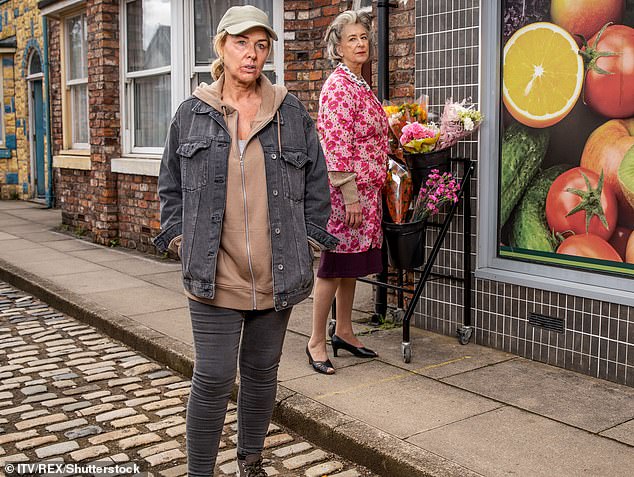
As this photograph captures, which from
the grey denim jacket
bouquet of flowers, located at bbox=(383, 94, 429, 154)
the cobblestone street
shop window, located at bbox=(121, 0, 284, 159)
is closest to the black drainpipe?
bouquet of flowers, located at bbox=(383, 94, 429, 154)

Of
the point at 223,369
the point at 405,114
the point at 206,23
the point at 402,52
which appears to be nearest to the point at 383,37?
the point at 402,52

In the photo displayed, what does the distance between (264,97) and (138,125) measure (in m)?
7.46

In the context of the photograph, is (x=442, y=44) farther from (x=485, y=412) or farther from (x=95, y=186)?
(x=95, y=186)

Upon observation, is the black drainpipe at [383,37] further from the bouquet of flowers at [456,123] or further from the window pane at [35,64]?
the window pane at [35,64]

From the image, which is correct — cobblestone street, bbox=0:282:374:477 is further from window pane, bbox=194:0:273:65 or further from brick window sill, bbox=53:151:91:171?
brick window sill, bbox=53:151:91:171

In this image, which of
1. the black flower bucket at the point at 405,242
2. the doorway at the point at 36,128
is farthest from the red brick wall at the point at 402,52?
the doorway at the point at 36,128

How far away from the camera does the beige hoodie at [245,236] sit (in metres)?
3.22

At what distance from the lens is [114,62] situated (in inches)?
417

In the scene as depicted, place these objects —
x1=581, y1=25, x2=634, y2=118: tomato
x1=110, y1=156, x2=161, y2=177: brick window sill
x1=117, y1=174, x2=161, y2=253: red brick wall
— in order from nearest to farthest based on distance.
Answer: x1=581, y1=25, x2=634, y2=118: tomato
x1=110, y1=156, x2=161, y2=177: brick window sill
x1=117, y1=174, x2=161, y2=253: red brick wall

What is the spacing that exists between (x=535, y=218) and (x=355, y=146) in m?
1.28

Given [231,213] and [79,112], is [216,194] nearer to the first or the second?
[231,213]

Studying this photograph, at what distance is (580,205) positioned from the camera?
4898 millimetres

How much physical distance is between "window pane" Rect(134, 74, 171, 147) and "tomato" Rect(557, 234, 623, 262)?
596 cm

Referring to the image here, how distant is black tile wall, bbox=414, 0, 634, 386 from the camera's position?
4.65 m
